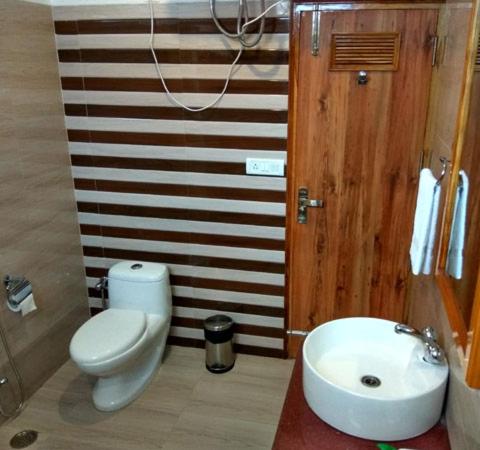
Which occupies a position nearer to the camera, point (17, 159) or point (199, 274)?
point (17, 159)

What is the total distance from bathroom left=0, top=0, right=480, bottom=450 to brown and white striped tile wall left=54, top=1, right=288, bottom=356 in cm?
1

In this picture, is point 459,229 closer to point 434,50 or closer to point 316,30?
point 434,50

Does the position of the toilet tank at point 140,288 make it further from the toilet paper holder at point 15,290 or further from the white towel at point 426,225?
the white towel at point 426,225

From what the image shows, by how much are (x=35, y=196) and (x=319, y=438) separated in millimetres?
1961

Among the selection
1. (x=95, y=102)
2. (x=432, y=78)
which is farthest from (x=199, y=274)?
(x=432, y=78)

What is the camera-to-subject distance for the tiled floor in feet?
7.52

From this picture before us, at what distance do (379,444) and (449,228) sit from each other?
2.18ft

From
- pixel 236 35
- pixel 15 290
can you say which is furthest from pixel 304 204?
pixel 15 290

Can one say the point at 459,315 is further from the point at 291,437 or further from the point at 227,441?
the point at 227,441

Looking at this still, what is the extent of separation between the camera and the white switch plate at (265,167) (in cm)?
252

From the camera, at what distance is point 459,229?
1.34 metres

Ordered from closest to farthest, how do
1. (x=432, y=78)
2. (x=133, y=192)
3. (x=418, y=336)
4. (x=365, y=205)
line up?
(x=418, y=336) → (x=432, y=78) → (x=365, y=205) → (x=133, y=192)

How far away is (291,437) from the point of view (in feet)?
4.46

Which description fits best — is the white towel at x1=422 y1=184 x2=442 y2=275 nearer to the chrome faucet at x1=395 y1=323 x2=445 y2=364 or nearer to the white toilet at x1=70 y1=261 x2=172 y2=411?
the chrome faucet at x1=395 y1=323 x2=445 y2=364
